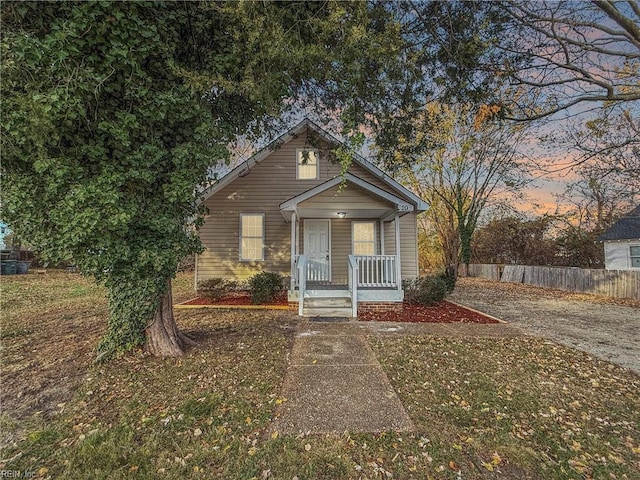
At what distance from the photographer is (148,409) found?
11.3 feet

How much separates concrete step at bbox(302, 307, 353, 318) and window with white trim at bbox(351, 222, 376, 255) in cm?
361

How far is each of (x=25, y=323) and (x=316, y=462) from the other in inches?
315

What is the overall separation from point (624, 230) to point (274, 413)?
2006 cm

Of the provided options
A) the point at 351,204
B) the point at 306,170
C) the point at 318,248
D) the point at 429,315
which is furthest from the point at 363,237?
the point at 429,315

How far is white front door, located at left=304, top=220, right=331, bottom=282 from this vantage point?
11.2m

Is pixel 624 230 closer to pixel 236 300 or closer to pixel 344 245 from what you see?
pixel 344 245

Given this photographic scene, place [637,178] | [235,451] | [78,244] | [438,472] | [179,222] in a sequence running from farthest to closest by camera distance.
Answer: [637,178] → [179,222] → [78,244] → [235,451] → [438,472]

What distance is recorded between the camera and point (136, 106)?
4.00 m

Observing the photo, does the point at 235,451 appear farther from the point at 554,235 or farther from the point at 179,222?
the point at 554,235

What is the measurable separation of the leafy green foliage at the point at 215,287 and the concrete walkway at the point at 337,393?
5.01 metres

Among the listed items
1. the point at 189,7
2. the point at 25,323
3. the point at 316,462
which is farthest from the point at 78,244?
the point at 25,323

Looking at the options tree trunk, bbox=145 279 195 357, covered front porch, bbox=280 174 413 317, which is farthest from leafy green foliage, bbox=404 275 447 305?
tree trunk, bbox=145 279 195 357

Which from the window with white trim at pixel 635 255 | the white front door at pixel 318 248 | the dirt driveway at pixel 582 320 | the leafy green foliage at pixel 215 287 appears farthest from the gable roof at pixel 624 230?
the leafy green foliage at pixel 215 287

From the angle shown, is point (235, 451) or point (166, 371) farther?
point (166, 371)
